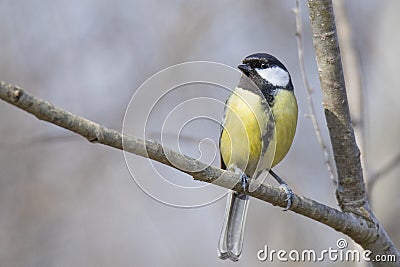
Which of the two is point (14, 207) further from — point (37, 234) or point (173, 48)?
point (173, 48)

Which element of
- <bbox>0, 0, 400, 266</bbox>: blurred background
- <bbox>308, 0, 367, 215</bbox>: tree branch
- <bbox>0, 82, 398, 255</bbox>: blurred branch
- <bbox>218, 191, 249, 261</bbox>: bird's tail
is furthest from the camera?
<bbox>0, 0, 400, 266</bbox>: blurred background

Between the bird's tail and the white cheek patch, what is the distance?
591 millimetres

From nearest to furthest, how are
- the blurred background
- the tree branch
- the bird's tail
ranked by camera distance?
the tree branch
the bird's tail
the blurred background

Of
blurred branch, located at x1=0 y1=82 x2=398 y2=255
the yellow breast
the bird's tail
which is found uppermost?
the yellow breast

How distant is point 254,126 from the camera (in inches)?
119

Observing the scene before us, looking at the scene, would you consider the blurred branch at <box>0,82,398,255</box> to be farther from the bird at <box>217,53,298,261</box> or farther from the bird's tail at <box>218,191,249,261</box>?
the bird's tail at <box>218,191,249,261</box>

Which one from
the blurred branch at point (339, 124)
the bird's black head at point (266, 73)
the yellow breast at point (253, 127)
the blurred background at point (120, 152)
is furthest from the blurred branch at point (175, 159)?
the blurred background at point (120, 152)

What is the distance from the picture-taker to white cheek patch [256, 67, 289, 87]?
3.22 metres

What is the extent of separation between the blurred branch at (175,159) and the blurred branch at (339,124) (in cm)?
6

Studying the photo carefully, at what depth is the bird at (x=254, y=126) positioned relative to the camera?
3.04m

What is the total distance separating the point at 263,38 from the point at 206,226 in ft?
5.89

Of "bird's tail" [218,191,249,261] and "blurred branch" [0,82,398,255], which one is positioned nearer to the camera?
"blurred branch" [0,82,398,255]

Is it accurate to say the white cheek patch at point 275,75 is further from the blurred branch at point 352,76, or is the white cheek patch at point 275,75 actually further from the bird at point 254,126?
the blurred branch at point 352,76

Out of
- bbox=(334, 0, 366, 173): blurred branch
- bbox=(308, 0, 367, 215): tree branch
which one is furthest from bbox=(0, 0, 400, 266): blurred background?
bbox=(308, 0, 367, 215): tree branch
